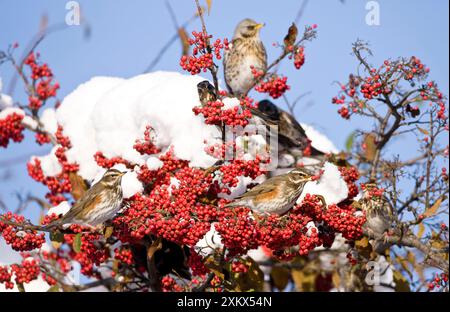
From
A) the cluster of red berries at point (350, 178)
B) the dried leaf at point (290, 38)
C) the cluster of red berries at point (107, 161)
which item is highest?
the dried leaf at point (290, 38)

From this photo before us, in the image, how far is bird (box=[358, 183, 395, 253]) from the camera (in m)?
6.14

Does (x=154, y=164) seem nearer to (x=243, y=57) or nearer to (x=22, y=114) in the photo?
(x=22, y=114)

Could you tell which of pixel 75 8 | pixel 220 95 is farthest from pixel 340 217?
pixel 75 8

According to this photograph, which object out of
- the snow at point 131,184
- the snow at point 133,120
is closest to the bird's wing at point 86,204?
the snow at point 131,184

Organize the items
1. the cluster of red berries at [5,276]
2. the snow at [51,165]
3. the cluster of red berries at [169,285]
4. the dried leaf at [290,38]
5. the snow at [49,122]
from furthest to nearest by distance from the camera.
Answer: the snow at [49,122], the snow at [51,165], the cluster of red berries at [169,285], the cluster of red berries at [5,276], the dried leaf at [290,38]

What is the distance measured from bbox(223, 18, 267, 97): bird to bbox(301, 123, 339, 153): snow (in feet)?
2.39

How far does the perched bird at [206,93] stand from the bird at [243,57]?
1870 millimetres

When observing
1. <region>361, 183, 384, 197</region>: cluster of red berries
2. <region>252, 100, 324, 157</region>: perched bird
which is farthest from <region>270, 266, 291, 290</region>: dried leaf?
<region>361, 183, 384, 197</region>: cluster of red berries

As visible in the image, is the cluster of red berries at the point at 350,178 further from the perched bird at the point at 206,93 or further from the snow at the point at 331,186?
the perched bird at the point at 206,93

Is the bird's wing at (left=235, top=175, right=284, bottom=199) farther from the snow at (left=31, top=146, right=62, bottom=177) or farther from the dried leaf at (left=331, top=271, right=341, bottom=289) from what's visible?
the dried leaf at (left=331, top=271, right=341, bottom=289)

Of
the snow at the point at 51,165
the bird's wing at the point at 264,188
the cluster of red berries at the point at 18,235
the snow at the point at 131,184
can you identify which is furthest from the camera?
the snow at the point at 51,165

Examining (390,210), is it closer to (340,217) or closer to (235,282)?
(340,217)

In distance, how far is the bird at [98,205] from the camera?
17.8 ft
